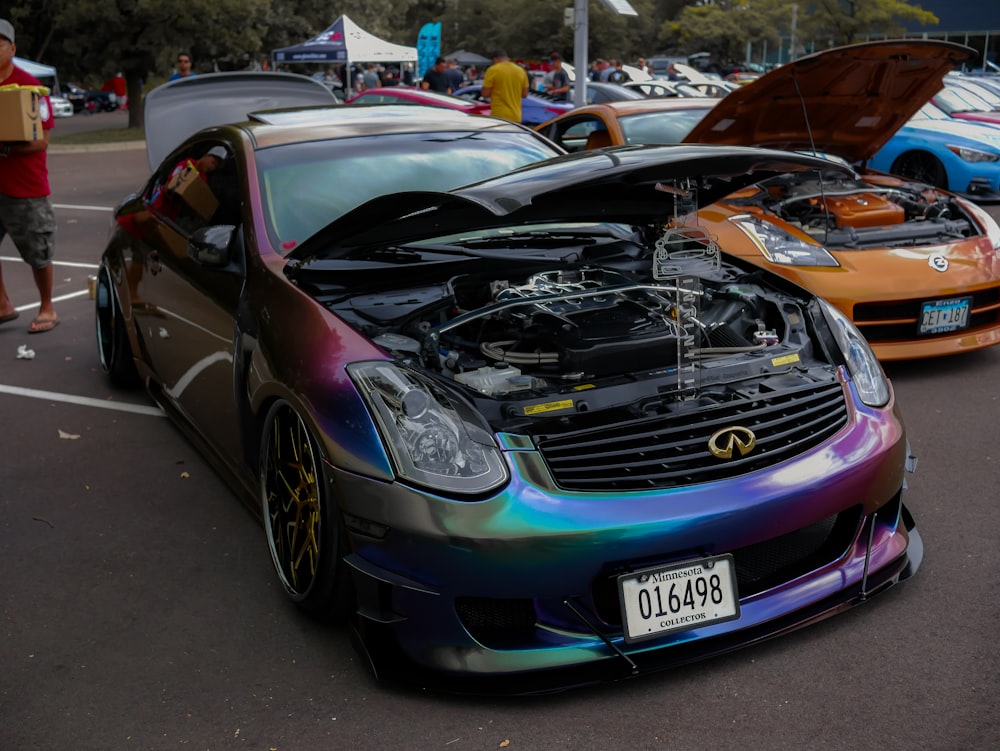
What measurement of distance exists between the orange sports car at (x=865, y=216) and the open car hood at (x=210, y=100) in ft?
11.1

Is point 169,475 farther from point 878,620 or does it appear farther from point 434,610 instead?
point 878,620

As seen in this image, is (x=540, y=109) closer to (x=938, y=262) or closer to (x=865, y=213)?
(x=865, y=213)

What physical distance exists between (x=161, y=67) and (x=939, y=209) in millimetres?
23719

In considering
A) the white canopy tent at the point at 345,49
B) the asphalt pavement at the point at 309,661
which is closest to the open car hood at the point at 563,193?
the asphalt pavement at the point at 309,661

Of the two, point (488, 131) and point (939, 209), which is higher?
point (488, 131)

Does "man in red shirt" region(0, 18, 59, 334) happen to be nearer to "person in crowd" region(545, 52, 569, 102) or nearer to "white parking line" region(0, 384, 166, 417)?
"white parking line" region(0, 384, 166, 417)

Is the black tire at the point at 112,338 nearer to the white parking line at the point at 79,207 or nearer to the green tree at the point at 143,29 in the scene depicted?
the white parking line at the point at 79,207

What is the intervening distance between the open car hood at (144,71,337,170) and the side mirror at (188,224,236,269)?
3.76 metres

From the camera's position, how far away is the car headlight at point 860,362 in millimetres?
3205

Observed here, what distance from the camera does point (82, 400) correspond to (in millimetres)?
5566

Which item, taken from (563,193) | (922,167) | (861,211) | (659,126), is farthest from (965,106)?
(563,193)

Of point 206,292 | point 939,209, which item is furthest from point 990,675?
point 939,209

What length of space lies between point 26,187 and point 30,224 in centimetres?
24

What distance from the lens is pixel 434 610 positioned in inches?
102
